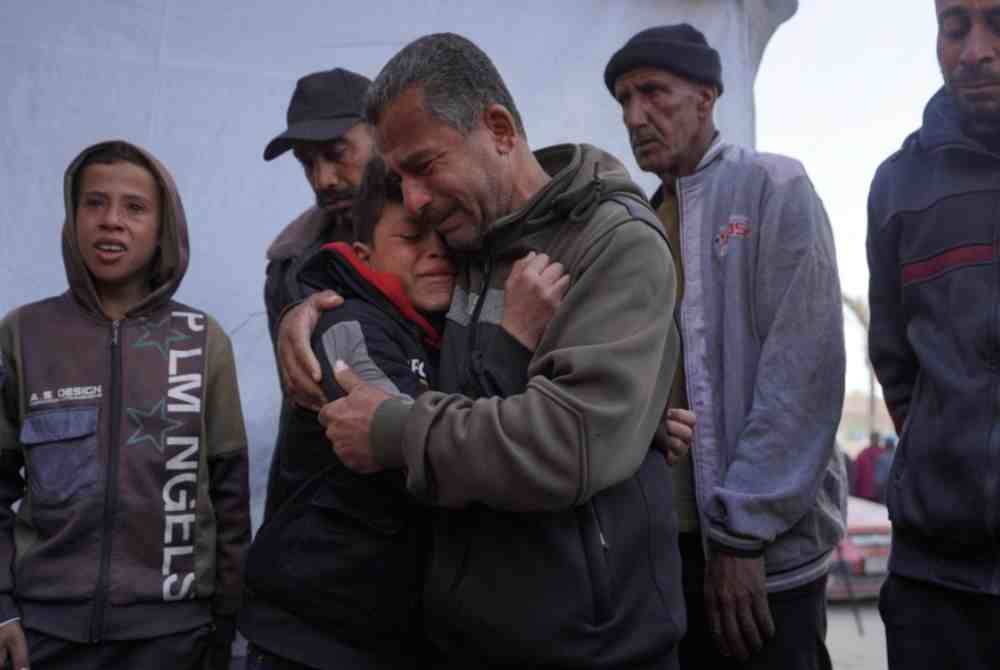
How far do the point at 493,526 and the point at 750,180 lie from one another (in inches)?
47.7

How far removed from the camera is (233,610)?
8.04 ft

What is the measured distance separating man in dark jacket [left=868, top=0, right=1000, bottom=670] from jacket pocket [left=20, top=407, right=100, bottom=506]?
1.75 metres

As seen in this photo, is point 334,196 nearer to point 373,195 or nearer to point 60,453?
point 373,195

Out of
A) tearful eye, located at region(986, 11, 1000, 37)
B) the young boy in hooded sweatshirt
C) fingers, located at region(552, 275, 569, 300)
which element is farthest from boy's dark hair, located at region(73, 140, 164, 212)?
tearful eye, located at region(986, 11, 1000, 37)

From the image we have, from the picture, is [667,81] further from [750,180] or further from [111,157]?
[111,157]

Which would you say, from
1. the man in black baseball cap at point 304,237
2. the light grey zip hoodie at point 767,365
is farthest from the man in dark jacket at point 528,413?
the light grey zip hoodie at point 767,365

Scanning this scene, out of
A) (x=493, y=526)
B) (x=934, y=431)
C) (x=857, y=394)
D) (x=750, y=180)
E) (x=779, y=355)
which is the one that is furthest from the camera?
(x=857, y=394)

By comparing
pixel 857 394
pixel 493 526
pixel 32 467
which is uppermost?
pixel 493 526

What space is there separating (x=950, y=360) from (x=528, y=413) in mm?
995

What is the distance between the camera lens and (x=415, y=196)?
1.71 metres

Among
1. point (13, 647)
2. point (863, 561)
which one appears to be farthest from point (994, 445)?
point (863, 561)

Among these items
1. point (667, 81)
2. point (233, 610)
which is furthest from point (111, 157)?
point (667, 81)

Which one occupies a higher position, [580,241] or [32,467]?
[580,241]

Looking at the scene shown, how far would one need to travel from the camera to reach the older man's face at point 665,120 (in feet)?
8.49
